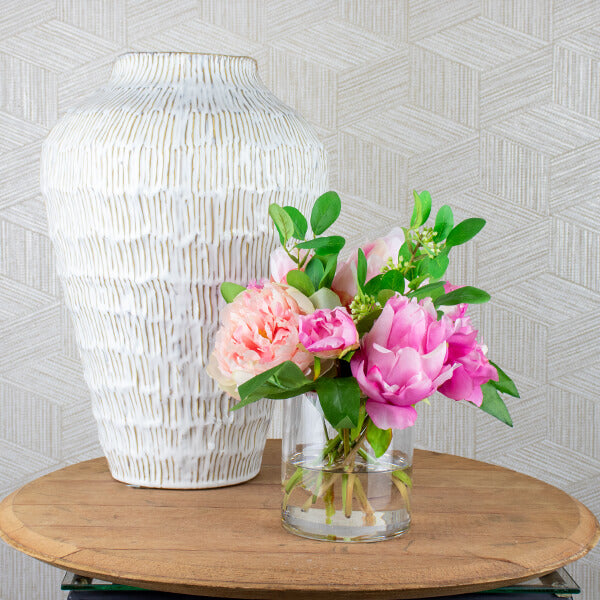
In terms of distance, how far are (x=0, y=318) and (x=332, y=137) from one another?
0.65 m

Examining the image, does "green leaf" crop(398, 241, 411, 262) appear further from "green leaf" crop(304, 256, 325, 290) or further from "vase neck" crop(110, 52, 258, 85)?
"vase neck" crop(110, 52, 258, 85)

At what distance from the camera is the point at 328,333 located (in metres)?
0.61

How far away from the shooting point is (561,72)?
137 cm

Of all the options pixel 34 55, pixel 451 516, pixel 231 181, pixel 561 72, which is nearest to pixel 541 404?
pixel 561 72

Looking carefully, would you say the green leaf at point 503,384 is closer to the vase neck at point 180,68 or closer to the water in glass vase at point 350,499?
the water in glass vase at point 350,499

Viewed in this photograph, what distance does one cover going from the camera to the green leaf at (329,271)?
66cm

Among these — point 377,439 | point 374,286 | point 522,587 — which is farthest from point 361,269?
point 522,587

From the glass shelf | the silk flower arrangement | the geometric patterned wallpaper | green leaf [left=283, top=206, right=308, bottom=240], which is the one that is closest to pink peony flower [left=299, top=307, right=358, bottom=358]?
the silk flower arrangement

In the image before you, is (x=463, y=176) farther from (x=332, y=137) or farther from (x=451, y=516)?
(x=451, y=516)

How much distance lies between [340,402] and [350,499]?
0.11 m

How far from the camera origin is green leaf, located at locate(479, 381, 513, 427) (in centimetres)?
68

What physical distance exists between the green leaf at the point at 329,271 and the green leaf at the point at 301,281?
11mm

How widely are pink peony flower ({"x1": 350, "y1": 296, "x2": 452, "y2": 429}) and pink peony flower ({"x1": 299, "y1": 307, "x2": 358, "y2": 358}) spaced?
0.8 inches

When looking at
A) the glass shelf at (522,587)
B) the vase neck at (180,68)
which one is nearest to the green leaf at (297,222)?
the vase neck at (180,68)
